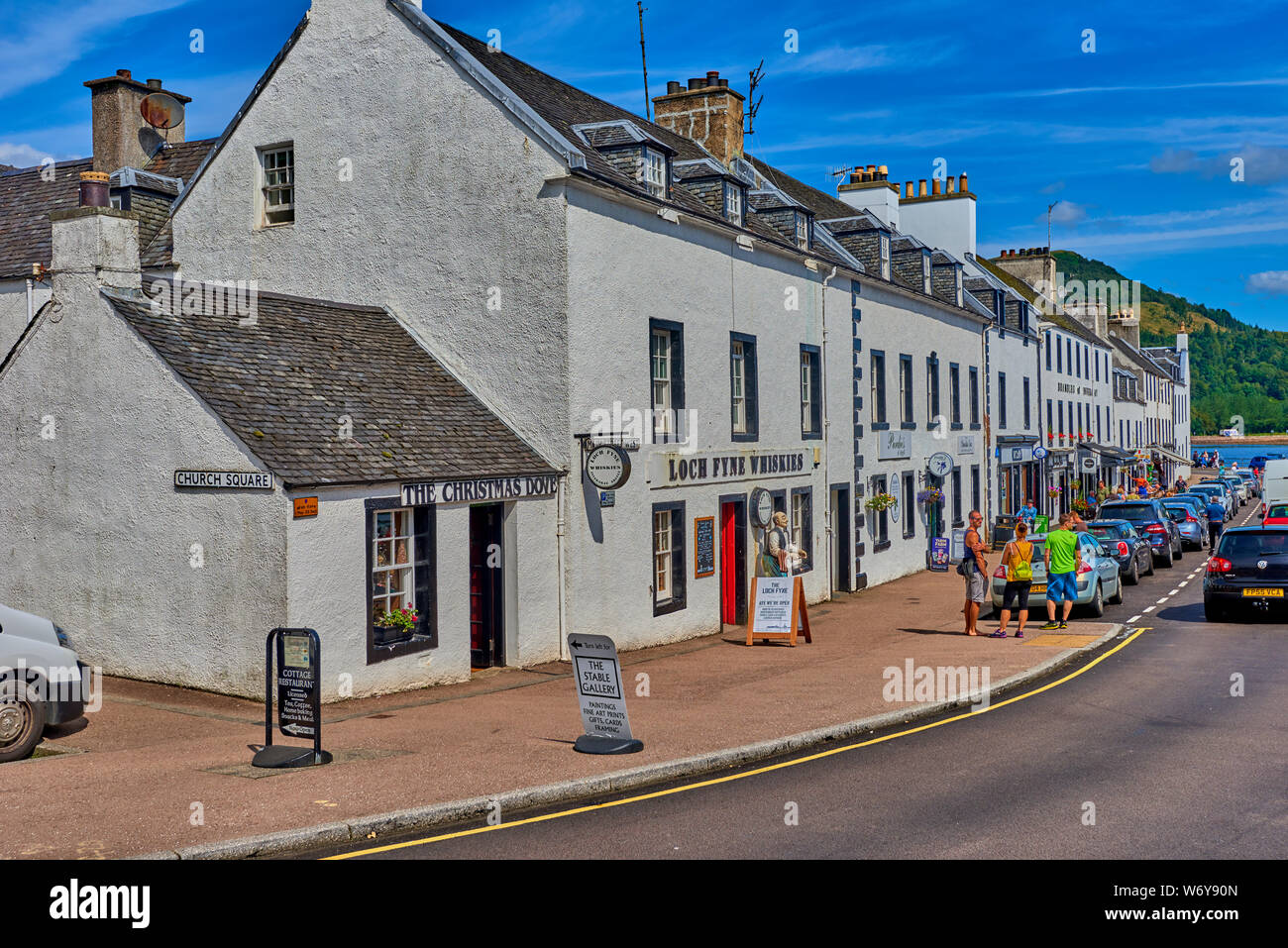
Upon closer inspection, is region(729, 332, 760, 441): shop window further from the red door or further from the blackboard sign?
the blackboard sign

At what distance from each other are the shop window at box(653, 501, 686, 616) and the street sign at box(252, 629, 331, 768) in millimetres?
8651

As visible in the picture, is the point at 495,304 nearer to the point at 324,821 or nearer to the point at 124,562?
the point at 124,562

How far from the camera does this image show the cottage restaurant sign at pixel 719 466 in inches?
730

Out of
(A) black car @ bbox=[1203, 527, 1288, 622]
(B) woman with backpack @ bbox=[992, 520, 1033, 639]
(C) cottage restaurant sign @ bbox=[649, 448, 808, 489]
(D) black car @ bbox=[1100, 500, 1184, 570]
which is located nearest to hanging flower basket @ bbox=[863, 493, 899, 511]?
(C) cottage restaurant sign @ bbox=[649, 448, 808, 489]

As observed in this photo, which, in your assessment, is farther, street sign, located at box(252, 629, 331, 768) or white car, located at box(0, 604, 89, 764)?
white car, located at box(0, 604, 89, 764)

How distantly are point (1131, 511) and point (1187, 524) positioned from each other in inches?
332

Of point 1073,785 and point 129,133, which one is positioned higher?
point 129,133

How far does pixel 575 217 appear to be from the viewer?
54.5 ft

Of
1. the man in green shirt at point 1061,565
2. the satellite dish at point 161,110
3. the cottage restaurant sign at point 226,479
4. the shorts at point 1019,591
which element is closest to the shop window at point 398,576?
the cottage restaurant sign at point 226,479

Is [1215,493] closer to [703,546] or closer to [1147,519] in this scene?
[1147,519]

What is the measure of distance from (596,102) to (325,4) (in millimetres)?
6404

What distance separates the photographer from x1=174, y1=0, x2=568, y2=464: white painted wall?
55.0 ft
